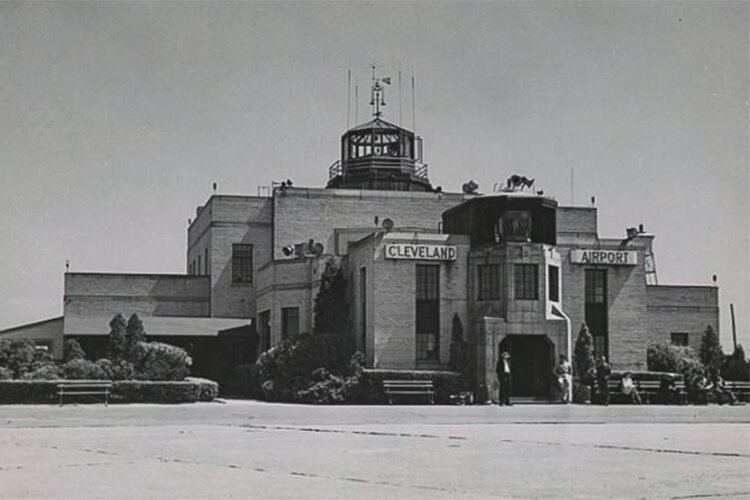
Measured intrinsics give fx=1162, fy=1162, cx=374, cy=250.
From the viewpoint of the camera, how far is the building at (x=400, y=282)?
154 ft

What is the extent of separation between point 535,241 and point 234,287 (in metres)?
20.2

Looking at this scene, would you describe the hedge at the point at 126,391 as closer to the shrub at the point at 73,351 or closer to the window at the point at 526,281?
the shrub at the point at 73,351

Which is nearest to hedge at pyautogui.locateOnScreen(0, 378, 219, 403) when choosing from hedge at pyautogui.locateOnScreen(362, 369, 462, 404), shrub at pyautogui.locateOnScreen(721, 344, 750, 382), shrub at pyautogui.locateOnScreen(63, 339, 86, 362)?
hedge at pyautogui.locateOnScreen(362, 369, 462, 404)

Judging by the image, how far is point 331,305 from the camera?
163 feet

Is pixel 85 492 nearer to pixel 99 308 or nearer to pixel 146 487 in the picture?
pixel 146 487

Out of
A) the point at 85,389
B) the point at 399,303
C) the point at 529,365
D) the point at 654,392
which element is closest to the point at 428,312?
the point at 399,303

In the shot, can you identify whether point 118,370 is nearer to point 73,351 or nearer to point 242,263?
point 73,351

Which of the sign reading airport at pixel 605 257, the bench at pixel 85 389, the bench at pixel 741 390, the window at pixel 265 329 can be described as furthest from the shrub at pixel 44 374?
the bench at pixel 741 390

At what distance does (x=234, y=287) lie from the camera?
205ft

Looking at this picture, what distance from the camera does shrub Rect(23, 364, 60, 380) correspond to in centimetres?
4058

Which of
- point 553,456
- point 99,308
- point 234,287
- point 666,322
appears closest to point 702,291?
point 666,322

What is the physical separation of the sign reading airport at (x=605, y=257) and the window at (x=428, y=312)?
7.33 metres

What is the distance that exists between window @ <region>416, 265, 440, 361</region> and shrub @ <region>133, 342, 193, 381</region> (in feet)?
31.7

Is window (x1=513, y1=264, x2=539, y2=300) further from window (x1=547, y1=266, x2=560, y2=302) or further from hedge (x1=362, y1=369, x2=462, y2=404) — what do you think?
hedge (x1=362, y1=369, x2=462, y2=404)
